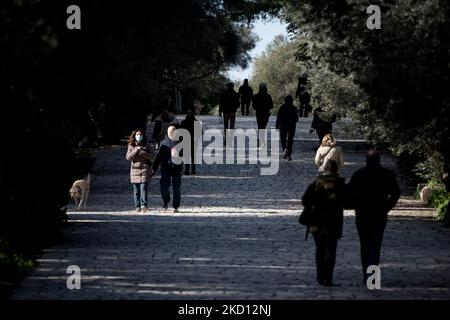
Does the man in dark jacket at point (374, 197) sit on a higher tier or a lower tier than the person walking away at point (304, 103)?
higher

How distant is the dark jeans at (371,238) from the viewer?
650 inches

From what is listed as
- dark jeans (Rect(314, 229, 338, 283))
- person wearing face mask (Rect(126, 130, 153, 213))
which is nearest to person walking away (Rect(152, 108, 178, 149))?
person wearing face mask (Rect(126, 130, 153, 213))

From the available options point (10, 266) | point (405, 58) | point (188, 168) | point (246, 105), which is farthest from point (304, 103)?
point (10, 266)

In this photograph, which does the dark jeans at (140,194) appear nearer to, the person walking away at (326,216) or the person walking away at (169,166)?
the person walking away at (169,166)

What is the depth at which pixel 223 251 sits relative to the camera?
66.4 ft

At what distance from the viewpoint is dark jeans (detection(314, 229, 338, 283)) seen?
16.3m

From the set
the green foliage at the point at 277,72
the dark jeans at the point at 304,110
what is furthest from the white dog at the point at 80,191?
the green foliage at the point at 277,72

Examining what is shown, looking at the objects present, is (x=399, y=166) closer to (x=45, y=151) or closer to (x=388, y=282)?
(x=45, y=151)

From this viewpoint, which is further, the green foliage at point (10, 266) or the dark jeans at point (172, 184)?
the dark jeans at point (172, 184)

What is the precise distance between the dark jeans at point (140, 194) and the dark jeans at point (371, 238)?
33.6 feet

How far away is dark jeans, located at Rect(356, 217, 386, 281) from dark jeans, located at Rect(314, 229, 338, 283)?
44 centimetres

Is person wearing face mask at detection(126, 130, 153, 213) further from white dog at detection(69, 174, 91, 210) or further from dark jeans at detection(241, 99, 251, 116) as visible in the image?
dark jeans at detection(241, 99, 251, 116)

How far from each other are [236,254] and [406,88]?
3751mm

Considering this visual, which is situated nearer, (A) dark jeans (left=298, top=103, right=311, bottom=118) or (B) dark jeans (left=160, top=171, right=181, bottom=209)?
(B) dark jeans (left=160, top=171, right=181, bottom=209)
